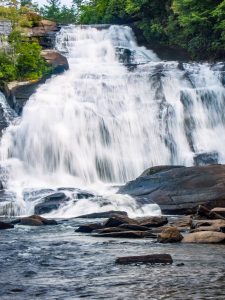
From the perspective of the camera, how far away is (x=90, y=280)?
9.82 meters

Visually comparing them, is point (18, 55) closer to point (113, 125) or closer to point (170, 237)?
point (113, 125)

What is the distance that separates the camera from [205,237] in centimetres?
1405

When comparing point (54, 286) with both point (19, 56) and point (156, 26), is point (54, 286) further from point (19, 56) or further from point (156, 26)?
point (156, 26)

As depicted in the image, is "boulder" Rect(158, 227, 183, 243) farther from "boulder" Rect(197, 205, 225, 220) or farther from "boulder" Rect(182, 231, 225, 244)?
"boulder" Rect(197, 205, 225, 220)

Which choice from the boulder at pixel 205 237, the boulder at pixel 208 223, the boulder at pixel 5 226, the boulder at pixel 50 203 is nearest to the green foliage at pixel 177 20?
the boulder at pixel 50 203

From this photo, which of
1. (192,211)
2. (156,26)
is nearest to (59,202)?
(192,211)

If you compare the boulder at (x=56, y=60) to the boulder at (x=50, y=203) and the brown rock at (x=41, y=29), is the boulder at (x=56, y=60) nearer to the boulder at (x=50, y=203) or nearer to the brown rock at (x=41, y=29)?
the brown rock at (x=41, y=29)

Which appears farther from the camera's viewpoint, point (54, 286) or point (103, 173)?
point (103, 173)

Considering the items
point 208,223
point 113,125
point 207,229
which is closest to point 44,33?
point 113,125

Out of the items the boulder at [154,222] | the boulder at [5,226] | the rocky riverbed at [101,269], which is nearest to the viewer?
the rocky riverbed at [101,269]

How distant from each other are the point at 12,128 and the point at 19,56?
1006 cm

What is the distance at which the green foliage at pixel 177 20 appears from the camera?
3984 cm

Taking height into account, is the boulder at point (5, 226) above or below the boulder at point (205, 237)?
above

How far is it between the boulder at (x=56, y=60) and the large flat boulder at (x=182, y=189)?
16.5m
